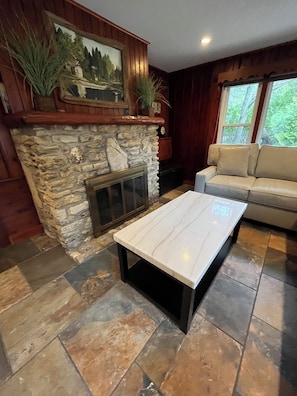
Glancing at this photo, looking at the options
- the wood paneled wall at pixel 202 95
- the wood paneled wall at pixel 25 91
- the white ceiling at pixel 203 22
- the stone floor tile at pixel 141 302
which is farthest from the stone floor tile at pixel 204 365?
the wood paneled wall at pixel 202 95

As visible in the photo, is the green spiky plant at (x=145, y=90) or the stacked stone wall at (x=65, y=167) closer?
the stacked stone wall at (x=65, y=167)

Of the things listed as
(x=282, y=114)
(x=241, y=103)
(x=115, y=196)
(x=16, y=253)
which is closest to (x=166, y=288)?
(x=115, y=196)

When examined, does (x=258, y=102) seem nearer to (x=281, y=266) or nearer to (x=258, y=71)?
(x=258, y=71)

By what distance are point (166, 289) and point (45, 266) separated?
1.12 meters

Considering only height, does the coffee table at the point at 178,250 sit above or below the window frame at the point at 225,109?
below

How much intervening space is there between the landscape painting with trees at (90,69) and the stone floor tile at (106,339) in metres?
1.82

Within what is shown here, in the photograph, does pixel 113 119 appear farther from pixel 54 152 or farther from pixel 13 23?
pixel 13 23

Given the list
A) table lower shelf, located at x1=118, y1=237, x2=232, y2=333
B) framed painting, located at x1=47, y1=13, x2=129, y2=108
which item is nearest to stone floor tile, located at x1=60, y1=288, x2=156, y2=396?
table lower shelf, located at x1=118, y1=237, x2=232, y2=333

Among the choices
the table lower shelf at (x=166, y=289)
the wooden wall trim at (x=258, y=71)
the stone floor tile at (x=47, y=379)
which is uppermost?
the wooden wall trim at (x=258, y=71)

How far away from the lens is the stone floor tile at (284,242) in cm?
170

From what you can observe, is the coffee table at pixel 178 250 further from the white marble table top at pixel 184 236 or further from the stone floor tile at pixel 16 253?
the stone floor tile at pixel 16 253

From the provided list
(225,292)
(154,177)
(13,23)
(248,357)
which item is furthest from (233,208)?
(13,23)

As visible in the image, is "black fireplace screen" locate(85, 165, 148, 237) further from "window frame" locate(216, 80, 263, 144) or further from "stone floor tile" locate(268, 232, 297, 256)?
"window frame" locate(216, 80, 263, 144)

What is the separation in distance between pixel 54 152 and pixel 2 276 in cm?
116
